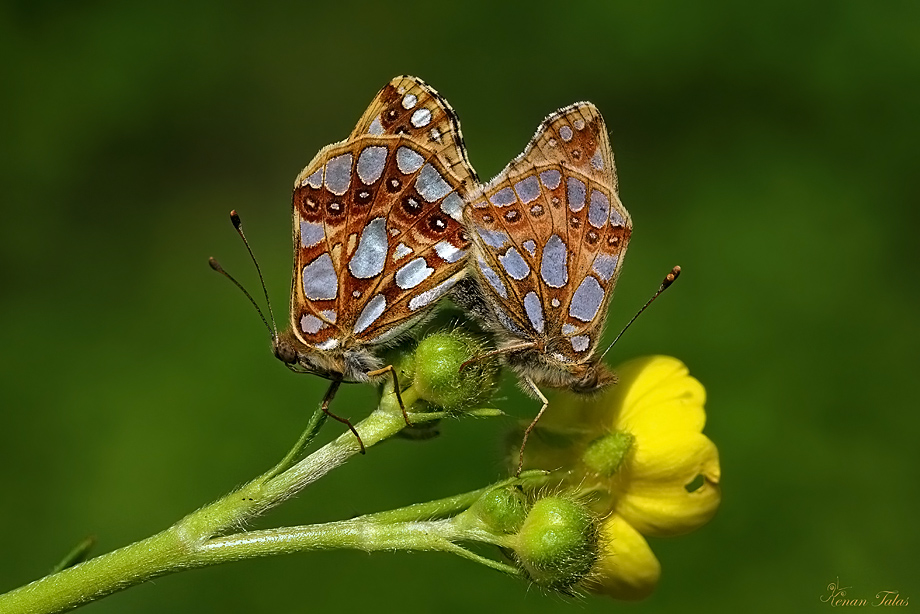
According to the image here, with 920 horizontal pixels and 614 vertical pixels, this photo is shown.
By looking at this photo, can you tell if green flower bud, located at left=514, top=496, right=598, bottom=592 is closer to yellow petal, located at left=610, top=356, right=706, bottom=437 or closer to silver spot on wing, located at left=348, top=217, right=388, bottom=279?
yellow petal, located at left=610, top=356, right=706, bottom=437

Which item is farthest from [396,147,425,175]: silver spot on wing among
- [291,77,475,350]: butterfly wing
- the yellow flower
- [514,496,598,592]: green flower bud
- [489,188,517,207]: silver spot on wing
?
[514,496,598,592]: green flower bud

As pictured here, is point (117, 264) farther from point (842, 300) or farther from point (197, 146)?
point (842, 300)

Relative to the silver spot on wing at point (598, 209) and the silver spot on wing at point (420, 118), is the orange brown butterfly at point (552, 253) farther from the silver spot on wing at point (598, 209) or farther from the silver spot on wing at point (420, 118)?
the silver spot on wing at point (420, 118)

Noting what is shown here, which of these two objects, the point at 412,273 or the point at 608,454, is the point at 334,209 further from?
the point at 608,454

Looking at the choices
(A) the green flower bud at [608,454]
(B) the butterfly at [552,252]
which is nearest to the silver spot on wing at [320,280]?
(B) the butterfly at [552,252]

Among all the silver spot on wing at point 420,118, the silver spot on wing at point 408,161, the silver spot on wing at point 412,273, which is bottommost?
the silver spot on wing at point 412,273

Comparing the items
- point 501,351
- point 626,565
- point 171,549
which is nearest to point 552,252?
point 501,351

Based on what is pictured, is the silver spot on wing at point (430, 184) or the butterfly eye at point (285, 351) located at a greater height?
the silver spot on wing at point (430, 184)

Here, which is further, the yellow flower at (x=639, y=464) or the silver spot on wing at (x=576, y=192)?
the silver spot on wing at (x=576, y=192)
